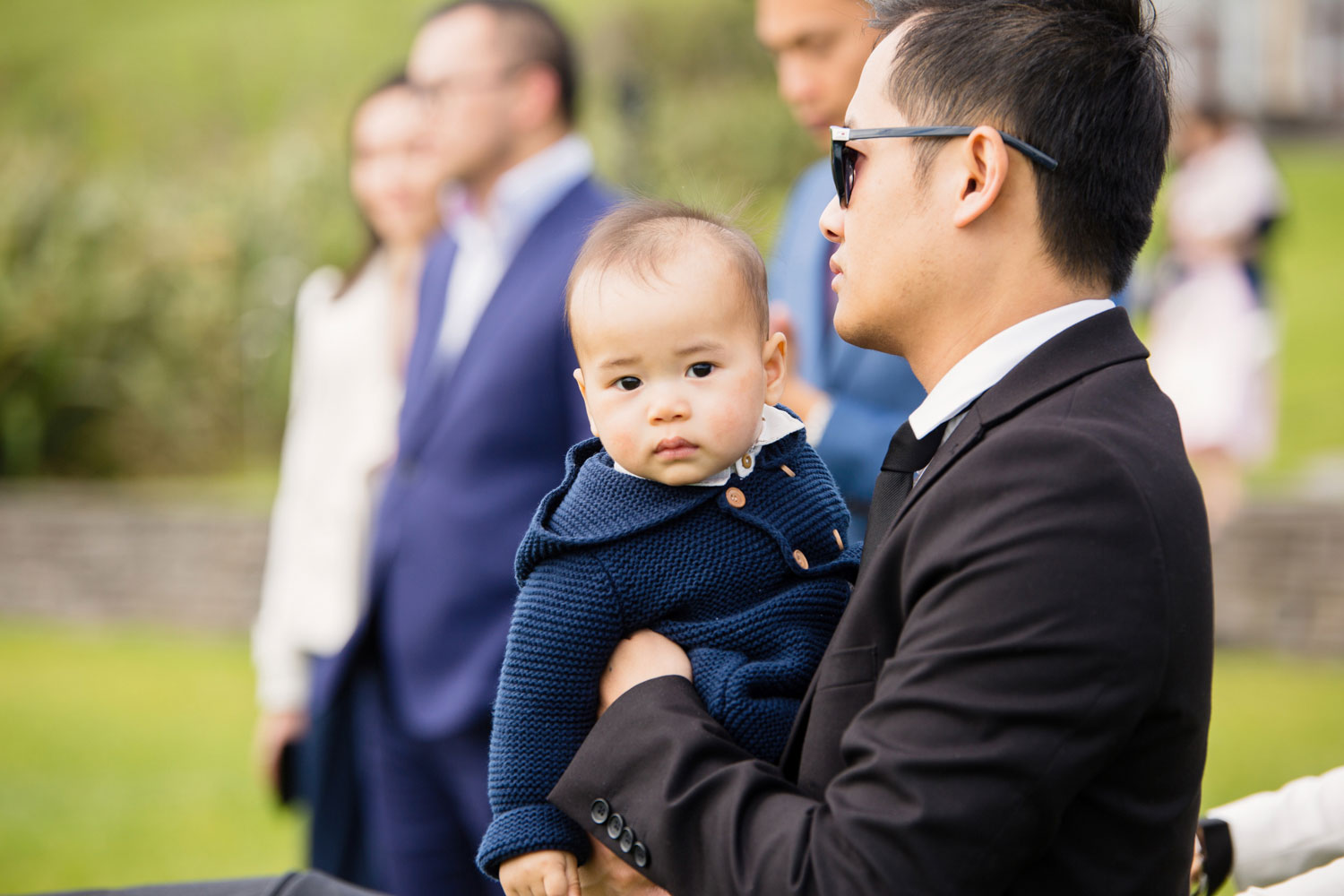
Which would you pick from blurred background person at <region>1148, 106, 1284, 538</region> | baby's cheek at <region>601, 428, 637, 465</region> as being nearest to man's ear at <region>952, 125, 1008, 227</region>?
baby's cheek at <region>601, 428, 637, 465</region>

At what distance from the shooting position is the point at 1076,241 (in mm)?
1552

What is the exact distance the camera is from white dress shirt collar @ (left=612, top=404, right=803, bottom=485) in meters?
1.77

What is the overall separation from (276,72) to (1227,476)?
1320 cm

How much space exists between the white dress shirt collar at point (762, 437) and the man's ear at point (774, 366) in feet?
0.06

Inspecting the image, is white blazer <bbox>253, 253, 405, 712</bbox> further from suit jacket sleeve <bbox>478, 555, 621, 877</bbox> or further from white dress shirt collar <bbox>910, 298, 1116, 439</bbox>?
white dress shirt collar <bbox>910, 298, 1116, 439</bbox>

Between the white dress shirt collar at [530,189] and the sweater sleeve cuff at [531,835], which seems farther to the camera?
the white dress shirt collar at [530,189]

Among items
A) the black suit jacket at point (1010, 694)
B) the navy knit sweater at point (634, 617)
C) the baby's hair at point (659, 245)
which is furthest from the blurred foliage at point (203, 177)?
the black suit jacket at point (1010, 694)

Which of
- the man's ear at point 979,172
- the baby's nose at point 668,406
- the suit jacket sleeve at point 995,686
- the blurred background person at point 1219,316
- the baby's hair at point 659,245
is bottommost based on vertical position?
the blurred background person at point 1219,316

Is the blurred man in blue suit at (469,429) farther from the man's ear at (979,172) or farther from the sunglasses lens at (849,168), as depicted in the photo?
the man's ear at (979,172)

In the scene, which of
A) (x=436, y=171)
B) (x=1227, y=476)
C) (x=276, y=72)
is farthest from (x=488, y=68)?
(x=276, y=72)

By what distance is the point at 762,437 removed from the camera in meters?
1.86

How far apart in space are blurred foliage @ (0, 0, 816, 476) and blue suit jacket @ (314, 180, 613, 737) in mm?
2678

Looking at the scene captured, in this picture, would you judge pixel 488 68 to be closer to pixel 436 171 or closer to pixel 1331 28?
pixel 436 171

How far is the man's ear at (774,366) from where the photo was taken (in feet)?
6.13
